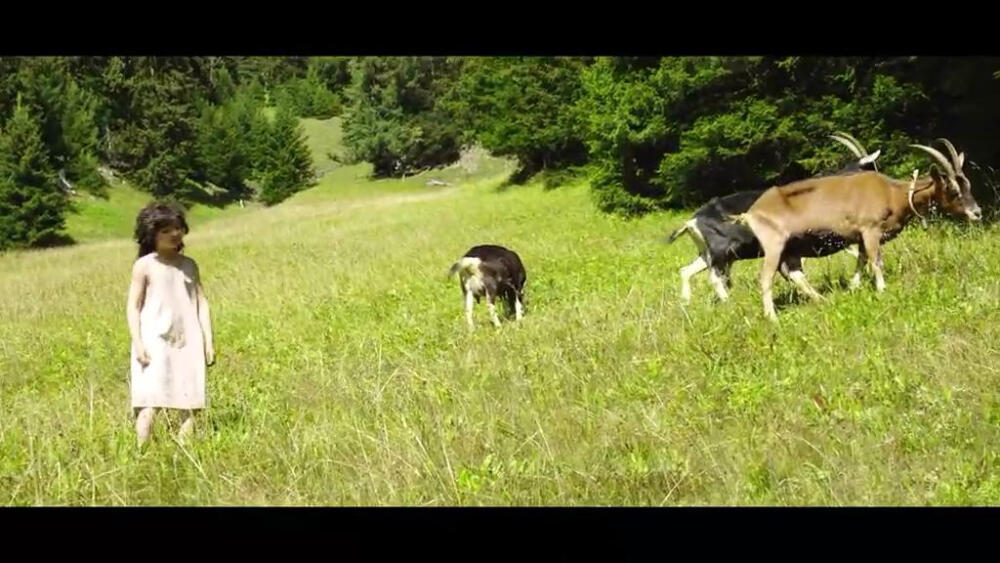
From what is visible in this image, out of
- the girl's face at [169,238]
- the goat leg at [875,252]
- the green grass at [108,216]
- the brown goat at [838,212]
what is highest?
the girl's face at [169,238]

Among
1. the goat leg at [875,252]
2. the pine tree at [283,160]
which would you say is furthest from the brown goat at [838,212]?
the pine tree at [283,160]

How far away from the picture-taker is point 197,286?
189 inches

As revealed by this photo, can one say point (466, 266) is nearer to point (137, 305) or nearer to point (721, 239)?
→ point (721, 239)

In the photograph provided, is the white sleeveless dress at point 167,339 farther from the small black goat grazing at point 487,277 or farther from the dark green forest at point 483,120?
the dark green forest at point 483,120

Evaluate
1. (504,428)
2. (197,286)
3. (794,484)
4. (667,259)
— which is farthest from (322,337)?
(794,484)

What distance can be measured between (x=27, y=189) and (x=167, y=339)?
21724 mm

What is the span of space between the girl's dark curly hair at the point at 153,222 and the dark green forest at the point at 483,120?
32.3 feet

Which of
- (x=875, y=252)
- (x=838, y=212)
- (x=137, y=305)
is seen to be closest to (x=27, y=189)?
(x=137, y=305)

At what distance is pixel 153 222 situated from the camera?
456 centimetres

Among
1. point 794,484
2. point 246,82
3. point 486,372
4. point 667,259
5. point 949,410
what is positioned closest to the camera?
point 794,484

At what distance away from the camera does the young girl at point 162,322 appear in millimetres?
4637
